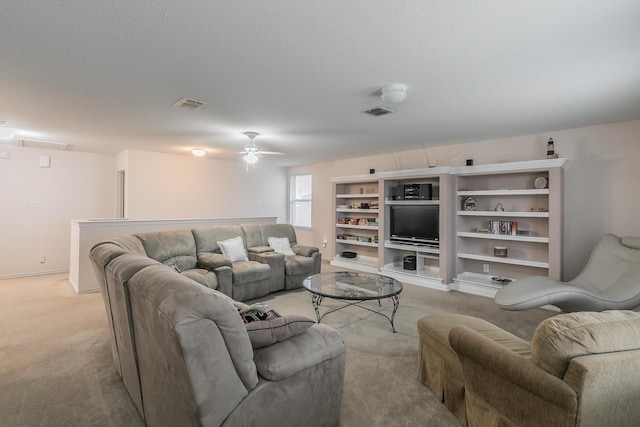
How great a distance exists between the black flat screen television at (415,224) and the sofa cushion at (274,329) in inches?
156

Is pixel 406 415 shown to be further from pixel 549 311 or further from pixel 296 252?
pixel 296 252

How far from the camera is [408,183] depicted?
574 centimetres

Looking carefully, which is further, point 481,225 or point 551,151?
point 481,225

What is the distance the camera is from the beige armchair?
46.8 inches

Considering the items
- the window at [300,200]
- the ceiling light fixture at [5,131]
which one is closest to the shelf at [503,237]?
the window at [300,200]

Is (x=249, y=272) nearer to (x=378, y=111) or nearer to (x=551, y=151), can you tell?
(x=378, y=111)

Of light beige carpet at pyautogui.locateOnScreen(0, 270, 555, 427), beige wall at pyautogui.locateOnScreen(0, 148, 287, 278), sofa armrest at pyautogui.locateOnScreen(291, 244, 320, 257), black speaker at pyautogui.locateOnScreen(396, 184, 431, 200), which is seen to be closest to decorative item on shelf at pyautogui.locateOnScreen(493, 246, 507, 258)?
light beige carpet at pyautogui.locateOnScreen(0, 270, 555, 427)

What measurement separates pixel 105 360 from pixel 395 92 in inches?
132

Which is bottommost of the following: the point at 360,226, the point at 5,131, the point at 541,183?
the point at 360,226

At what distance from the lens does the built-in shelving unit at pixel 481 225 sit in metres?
4.16

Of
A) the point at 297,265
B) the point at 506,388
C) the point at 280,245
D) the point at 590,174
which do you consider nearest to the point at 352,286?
the point at 297,265

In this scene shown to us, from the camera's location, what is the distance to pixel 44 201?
5664 millimetres

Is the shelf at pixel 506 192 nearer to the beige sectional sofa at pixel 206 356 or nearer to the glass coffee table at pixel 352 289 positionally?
the glass coffee table at pixel 352 289

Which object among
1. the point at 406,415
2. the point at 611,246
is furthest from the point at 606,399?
the point at 611,246
